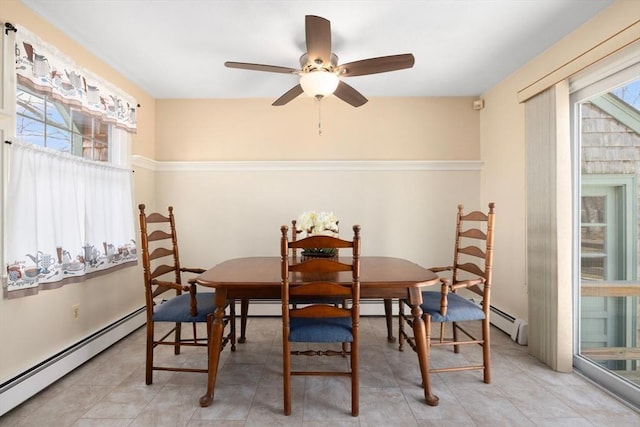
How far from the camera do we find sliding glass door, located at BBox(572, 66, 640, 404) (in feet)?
6.57

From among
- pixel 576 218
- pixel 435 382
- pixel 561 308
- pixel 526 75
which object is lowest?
pixel 435 382

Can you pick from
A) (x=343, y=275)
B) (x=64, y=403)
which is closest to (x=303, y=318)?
(x=343, y=275)

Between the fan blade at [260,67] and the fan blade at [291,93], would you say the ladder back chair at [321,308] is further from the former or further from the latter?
the fan blade at [291,93]

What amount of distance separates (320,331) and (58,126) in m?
2.36

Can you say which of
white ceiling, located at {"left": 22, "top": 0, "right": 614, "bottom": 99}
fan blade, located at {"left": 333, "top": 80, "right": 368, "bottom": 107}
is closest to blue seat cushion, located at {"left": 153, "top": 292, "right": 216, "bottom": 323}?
fan blade, located at {"left": 333, "top": 80, "right": 368, "bottom": 107}

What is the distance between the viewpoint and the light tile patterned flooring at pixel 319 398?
69.8 inches

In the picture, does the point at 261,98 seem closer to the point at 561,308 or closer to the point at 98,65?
the point at 98,65

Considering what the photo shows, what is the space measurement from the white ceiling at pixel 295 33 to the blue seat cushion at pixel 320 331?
199cm

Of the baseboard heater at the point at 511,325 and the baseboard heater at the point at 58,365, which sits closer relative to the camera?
the baseboard heater at the point at 58,365

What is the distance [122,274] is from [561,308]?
3.70m

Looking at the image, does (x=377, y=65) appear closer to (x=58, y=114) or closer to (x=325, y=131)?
(x=325, y=131)

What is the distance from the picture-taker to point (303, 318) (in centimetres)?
199

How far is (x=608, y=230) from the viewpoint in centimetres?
217

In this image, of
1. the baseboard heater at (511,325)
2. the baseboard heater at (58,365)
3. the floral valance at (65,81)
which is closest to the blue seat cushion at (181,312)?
the baseboard heater at (58,365)
